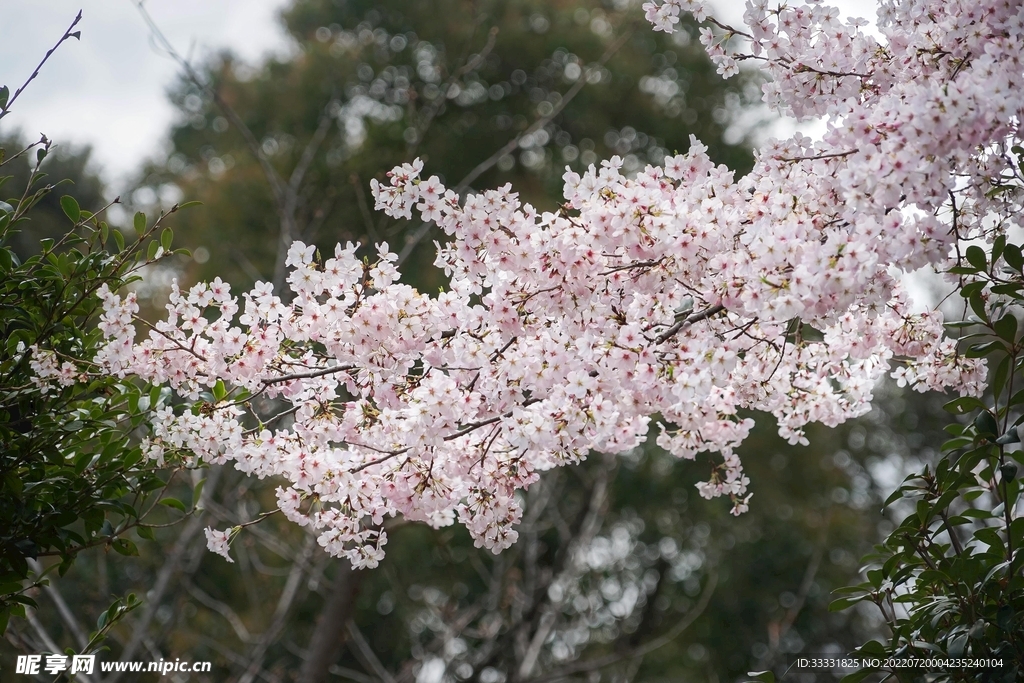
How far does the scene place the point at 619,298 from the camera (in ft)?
5.83

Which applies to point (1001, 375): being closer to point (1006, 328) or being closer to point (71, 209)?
point (1006, 328)

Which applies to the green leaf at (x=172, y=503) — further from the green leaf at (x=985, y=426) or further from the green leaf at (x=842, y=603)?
the green leaf at (x=985, y=426)

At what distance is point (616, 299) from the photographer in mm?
1764

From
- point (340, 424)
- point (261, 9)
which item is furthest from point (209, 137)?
point (340, 424)

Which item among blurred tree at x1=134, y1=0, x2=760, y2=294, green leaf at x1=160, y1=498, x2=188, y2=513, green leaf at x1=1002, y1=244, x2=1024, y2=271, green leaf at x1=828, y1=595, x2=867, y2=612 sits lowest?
green leaf at x1=828, y1=595, x2=867, y2=612

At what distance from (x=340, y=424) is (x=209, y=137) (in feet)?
25.7

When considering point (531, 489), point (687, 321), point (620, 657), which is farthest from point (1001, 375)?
point (531, 489)

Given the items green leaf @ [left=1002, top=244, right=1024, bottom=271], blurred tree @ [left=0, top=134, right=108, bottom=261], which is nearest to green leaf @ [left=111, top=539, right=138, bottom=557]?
green leaf @ [left=1002, top=244, right=1024, bottom=271]

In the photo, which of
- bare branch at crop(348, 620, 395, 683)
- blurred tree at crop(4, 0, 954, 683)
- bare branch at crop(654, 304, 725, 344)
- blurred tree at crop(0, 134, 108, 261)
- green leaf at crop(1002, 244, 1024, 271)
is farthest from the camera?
blurred tree at crop(0, 134, 108, 261)

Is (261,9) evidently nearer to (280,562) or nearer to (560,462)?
(280,562)

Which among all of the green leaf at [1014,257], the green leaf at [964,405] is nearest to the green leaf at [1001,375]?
the green leaf at [964,405]

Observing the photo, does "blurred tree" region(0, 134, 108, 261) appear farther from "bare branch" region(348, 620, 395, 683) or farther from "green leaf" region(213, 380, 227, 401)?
"green leaf" region(213, 380, 227, 401)

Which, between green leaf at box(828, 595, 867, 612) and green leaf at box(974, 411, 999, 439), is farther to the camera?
green leaf at box(828, 595, 867, 612)

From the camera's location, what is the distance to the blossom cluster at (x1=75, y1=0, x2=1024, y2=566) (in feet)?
4.85
